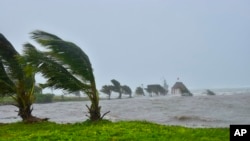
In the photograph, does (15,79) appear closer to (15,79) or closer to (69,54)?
(15,79)

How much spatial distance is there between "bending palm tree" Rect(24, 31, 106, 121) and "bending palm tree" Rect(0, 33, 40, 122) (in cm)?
176

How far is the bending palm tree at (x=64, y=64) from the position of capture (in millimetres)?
15312

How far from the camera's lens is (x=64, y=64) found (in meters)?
15.8

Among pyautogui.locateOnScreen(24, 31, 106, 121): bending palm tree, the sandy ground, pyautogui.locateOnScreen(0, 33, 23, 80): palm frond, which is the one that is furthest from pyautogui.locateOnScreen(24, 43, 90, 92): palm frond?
the sandy ground

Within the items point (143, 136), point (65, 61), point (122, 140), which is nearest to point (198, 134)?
point (143, 136)

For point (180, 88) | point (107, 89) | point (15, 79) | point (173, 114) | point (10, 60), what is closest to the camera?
point (10, 60)

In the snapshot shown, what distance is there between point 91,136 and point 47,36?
633 centimetres

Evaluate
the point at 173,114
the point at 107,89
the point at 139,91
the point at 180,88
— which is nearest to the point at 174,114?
the point at 173,114

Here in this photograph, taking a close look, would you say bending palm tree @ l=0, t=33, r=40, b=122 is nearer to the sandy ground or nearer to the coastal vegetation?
the coastal vegetation

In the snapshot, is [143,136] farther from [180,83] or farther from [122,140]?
[180,83]

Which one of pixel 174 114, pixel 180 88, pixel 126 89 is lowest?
pixel 174 114

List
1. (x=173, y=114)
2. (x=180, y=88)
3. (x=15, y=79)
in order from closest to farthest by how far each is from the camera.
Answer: (x=15, y=79) → (x=173, y=114) → (x=180, y=88)

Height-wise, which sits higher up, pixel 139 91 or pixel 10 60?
pixel 139 91

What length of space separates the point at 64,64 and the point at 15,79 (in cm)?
322
